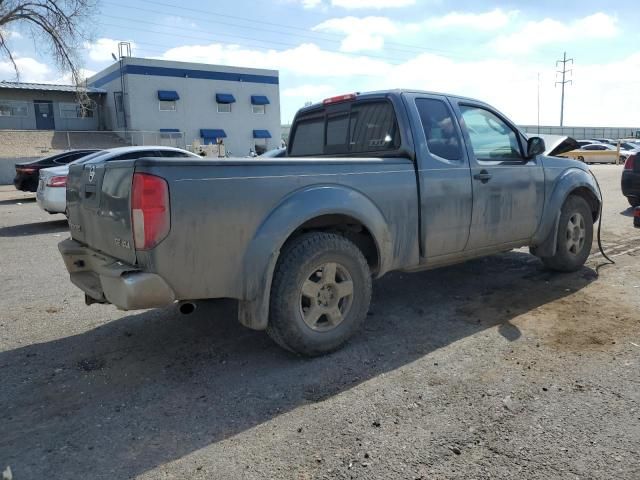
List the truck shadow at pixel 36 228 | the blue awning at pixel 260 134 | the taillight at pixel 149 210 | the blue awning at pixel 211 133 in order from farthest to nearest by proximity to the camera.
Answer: the blue awning at pixel 260 134, the blue awning at pixel 211 133, the truck shadow at pixel 36 228, the taillight at pixel 149 210

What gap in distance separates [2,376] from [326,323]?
7.69 feet

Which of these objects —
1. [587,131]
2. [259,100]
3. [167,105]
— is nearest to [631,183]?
[167,105]

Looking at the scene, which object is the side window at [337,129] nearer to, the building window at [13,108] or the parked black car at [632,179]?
the parked black car at [632,179]

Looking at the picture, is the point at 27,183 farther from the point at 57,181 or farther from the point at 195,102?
the point at 195,102

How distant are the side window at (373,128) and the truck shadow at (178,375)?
1.57 m

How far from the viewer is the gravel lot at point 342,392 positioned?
2586mm

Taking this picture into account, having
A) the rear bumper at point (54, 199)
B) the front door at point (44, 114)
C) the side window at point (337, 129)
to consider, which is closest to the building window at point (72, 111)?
the front door at point (44, 114)

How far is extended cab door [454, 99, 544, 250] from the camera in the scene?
188 inches

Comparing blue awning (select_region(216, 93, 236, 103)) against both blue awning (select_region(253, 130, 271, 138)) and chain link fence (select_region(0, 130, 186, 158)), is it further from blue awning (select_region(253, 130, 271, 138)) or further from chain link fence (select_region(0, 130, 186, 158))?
chain link fence (select_region(0, 130, 186, 158))

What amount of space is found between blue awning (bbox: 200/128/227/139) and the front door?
11.2 meters

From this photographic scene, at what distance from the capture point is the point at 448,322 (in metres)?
4.54

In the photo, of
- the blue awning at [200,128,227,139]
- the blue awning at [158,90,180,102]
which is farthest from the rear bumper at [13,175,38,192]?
the blue awning at [200,128,227,139]

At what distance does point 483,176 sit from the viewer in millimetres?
4758

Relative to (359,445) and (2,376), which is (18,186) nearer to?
(2,376)
